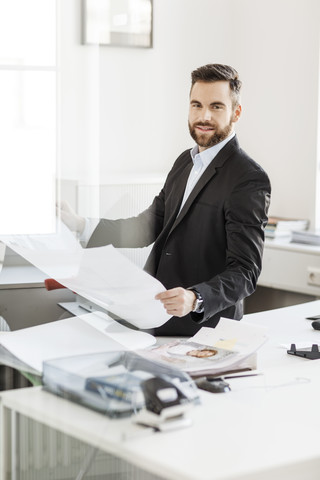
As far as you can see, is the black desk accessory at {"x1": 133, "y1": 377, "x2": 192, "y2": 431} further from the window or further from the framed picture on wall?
the framed picture on wall

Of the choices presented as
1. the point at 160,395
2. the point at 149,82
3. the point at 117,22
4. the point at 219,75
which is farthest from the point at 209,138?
the point at 160,395

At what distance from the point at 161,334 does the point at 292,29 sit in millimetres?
1536

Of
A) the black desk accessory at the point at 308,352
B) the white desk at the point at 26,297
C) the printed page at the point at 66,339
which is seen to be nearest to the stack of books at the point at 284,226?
the black desk accessory at the point at 308,352

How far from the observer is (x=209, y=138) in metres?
1.87

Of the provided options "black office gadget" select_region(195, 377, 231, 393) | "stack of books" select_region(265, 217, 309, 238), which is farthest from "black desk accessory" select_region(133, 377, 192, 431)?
"stack of books" select_region(265, 217, 309, 238)

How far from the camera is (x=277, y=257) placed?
3352mm

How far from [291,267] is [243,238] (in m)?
1.46

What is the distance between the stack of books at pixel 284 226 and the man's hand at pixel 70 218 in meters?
1.94

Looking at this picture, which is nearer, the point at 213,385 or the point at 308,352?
the point at 213,385

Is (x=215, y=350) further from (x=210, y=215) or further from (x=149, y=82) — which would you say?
(x=149, y=82)

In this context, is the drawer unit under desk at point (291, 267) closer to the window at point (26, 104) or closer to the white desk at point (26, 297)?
the white desk at point (26, 297)

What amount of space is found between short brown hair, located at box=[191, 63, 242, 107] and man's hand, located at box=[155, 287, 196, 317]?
1.47 ft

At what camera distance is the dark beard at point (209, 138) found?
70.8 inches

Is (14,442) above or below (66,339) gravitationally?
below
